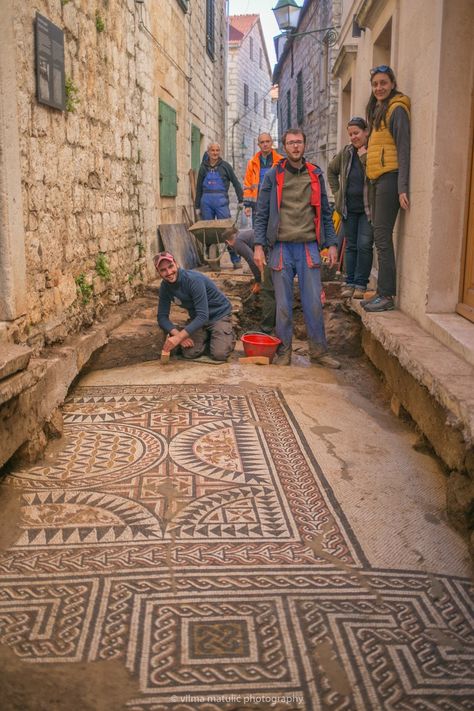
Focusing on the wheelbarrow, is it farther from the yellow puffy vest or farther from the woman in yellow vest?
the yellow puffy vest

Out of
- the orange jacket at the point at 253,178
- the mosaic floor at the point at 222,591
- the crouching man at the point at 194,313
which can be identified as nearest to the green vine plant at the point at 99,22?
the crouching man at the point at 194,313

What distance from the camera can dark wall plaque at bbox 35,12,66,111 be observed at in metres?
4.75

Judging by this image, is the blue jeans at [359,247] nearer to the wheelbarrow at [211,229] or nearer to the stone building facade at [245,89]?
the wheelbarrow at [211,229]

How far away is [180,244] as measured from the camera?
10.6 meters

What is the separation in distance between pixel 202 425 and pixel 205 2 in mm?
12743

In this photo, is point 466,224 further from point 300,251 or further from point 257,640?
point 257,640

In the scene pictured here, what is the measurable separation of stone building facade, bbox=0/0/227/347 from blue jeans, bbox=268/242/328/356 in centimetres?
169

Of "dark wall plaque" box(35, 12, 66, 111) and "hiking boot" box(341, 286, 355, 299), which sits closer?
"dark wall plaque" box(35, 12, 66, 111)

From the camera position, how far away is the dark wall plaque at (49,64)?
4754 millimetres

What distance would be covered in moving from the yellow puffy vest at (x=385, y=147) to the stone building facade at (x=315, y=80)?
731cm

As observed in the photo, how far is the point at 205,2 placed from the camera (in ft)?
48.6

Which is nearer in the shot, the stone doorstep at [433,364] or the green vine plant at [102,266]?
the stone doorstep at [433,364]

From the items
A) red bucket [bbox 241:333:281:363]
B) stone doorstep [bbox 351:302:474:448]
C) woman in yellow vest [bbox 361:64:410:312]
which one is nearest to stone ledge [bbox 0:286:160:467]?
red bucket [bbox 241:333:281:363]

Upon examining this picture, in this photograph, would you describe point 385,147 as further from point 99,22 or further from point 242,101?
point 242,101
